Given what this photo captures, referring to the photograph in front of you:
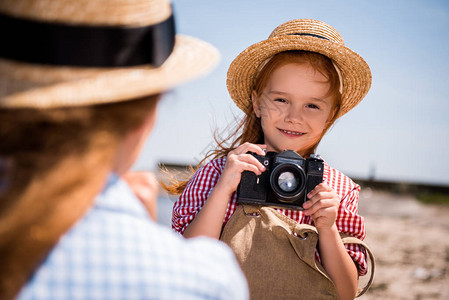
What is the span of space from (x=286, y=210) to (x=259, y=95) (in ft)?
2.37

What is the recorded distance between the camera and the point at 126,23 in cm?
93

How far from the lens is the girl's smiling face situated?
2.25 metres

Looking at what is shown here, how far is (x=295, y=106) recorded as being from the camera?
7.39ft

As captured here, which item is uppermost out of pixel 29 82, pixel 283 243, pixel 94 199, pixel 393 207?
pixel 29 82

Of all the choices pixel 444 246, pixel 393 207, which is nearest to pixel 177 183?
pixel 444 246

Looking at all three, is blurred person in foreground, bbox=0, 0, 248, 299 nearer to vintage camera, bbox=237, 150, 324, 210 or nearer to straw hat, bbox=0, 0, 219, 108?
straw hat, bbox=0, 0, 219, 108

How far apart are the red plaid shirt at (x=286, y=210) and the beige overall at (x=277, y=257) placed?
0.52 feet

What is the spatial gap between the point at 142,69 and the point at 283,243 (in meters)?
1.31

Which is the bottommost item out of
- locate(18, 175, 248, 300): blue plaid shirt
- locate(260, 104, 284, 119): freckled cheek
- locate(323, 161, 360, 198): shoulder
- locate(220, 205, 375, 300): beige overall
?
locate(220, 205, 375, 300): beige overall

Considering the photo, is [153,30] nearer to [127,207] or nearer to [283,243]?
[127,207]

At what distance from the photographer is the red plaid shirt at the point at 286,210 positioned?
2150 millimetres

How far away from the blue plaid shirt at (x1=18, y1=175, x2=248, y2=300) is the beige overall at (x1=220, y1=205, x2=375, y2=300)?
3.63 ft

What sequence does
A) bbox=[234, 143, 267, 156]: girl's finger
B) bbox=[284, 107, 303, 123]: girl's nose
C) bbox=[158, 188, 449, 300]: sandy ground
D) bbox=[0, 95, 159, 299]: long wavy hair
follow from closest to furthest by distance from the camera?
1. bbox=[0, 95, 159, 299]: long wavy hair
2. bbox=[234, 143, 267, 156]: girl's finger
3. bbox=[284, 107, 303, 123]: girl's nose
4. bbox=[158, 188, 449, 300]: sandy ground

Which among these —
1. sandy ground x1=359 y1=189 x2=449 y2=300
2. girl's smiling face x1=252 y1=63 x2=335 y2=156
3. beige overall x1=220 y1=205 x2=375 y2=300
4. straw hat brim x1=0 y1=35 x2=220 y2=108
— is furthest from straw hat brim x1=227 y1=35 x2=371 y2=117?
sandy ground x1=359 y1=189 x2=449 y2=300
